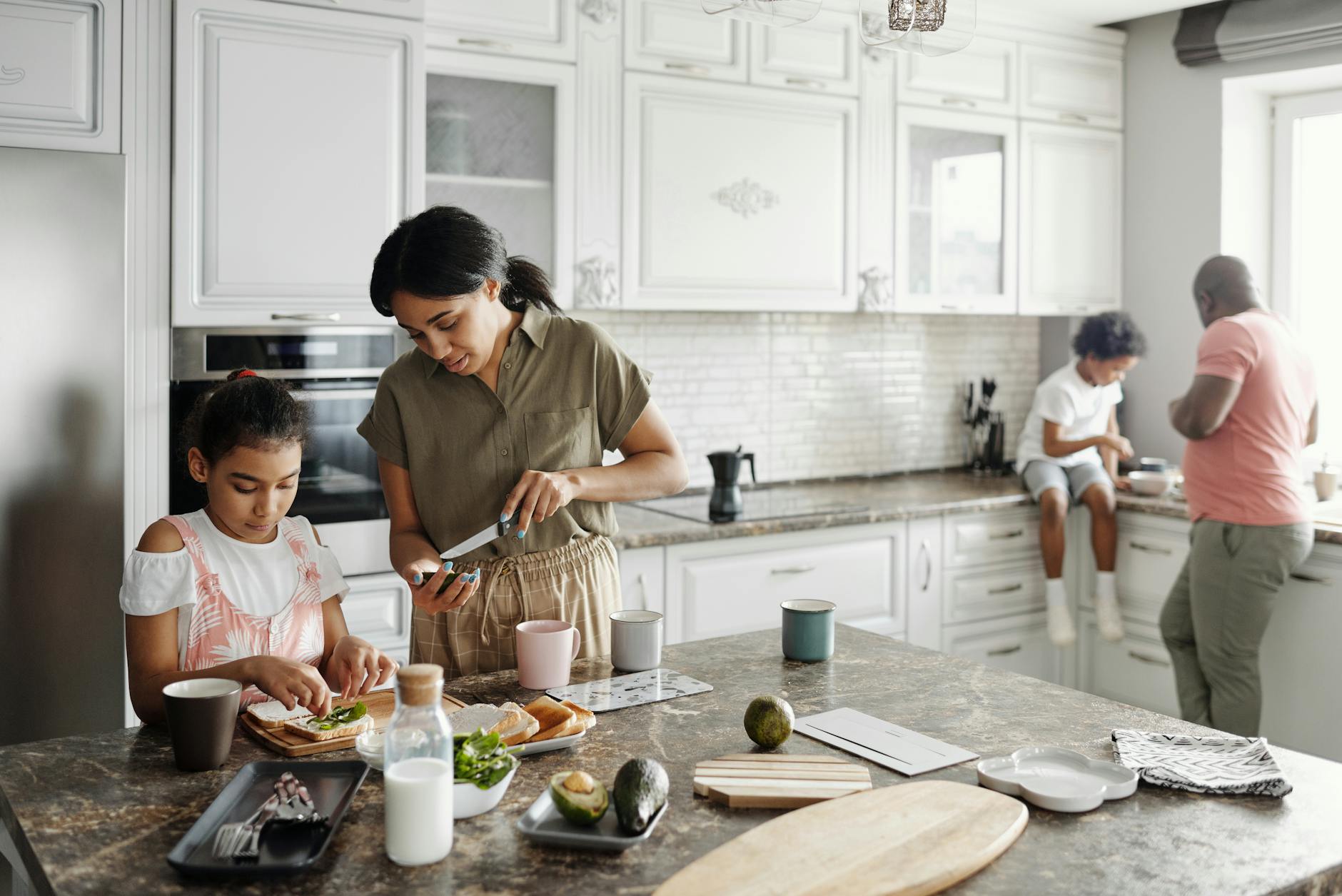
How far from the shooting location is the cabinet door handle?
2871mm

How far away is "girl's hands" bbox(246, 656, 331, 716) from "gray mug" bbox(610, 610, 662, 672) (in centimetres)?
51

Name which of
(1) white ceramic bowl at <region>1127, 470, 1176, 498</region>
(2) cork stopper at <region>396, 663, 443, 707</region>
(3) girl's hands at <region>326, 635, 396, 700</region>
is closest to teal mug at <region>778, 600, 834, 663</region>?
(3) girl's hands at <region>326, 635, 396, 700</region>

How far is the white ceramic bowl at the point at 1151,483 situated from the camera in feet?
13.4

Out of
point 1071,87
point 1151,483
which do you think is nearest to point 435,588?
point 1151,483

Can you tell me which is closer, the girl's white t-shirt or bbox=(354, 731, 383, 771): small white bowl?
bbox=(354, 731, 383, 771): small white bowl

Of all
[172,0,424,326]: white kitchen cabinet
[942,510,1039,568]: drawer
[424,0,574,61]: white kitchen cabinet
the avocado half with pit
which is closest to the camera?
the avocado half with pit

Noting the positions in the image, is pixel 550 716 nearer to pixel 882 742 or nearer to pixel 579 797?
pixel 579 797

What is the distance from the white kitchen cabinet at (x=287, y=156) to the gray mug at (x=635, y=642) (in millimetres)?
1387

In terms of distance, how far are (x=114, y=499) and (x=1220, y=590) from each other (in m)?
3.02

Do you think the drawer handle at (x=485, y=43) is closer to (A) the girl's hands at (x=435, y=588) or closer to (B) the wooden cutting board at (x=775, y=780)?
(A) the girl's hands at (x=435, y=588)

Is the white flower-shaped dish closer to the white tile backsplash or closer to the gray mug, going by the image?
the gray mug

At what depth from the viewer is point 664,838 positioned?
1297 millimetres

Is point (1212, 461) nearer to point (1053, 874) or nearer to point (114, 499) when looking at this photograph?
point (1053, 874)

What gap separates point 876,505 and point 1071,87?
1.90m
